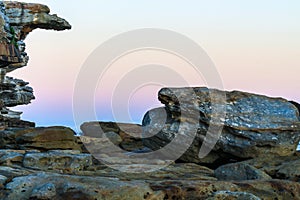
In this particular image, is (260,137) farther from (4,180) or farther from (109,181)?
(4,180)

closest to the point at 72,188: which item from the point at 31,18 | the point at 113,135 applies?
the point at 113,135

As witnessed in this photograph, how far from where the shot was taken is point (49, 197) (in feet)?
29.5

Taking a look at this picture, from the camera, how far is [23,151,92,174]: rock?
1263cm

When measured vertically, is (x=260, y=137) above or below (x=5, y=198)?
above

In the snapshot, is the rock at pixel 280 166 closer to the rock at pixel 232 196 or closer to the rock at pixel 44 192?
the rock at pixel 232 196

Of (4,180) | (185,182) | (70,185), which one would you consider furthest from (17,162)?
(185,182)

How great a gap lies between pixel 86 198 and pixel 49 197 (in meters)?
0.79

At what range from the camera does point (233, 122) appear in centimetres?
1661

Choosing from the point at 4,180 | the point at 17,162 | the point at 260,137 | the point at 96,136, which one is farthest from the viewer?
the point at 96,136

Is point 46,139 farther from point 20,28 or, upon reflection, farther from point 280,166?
point 20,28

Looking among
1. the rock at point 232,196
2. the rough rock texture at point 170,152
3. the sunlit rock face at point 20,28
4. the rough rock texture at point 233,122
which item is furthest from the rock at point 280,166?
the sunlit rock face at point 20,28

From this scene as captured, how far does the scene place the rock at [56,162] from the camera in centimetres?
1263

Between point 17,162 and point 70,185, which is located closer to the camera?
point 70,185

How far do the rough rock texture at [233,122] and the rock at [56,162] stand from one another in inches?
188
